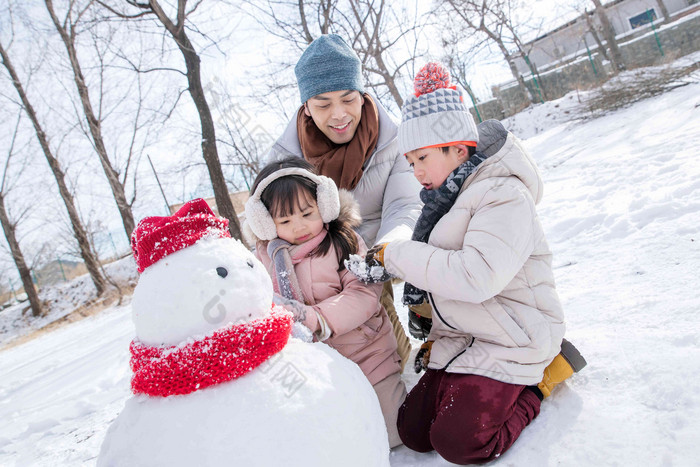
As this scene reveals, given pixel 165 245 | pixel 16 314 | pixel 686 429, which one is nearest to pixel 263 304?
pixel 165 245

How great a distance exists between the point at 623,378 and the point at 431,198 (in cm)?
94

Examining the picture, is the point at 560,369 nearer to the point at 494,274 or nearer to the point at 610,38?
the point at 494,274

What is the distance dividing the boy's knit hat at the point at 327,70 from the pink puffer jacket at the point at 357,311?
100 cm

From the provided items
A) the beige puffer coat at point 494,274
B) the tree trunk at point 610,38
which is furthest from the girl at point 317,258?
the tree trunk at point 610,38

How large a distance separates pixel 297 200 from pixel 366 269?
0.44 m

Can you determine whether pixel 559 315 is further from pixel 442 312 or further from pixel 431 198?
pixel 431 198

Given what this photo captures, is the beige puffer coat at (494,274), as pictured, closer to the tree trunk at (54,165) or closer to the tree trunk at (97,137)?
the tree trunk at (97,137)

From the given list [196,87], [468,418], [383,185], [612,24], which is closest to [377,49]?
[196,87]

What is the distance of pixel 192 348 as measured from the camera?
0.98 meters

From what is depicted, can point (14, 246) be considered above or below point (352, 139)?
above

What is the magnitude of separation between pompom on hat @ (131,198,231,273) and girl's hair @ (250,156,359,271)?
630 millimetres

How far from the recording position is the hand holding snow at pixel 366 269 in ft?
5.44

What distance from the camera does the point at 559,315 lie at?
5.22 ft

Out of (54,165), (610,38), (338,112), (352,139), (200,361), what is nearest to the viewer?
(200,361)
